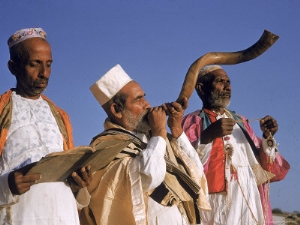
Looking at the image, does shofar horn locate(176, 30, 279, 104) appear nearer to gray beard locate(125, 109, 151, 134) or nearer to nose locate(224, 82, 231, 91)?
gray beard locate(125, 109, 151, 134)

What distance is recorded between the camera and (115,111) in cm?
536

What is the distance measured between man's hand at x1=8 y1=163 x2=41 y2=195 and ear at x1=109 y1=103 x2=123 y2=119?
5.18 feet

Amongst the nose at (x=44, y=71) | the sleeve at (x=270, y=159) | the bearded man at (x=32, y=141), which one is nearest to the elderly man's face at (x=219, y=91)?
the sleeve at (x=270, y=159)

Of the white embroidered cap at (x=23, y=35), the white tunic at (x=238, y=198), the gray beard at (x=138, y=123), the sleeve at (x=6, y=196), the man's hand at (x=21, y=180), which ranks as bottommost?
the white tunic at (x=238, y=198)

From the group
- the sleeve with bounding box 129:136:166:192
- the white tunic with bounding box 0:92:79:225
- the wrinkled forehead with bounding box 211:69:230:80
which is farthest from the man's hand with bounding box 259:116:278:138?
the white tunic with bounding box 0:92:79:225

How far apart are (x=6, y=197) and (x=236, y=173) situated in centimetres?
342

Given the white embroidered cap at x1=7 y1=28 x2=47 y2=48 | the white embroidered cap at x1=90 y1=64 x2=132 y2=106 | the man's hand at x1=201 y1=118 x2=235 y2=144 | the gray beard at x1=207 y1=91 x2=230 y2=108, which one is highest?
the white embroidered cap at x1=7 y1=28 x2=47 y2=48

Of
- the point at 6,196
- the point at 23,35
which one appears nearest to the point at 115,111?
the point at 23,35

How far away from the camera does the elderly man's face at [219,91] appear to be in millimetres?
Answer: 7168

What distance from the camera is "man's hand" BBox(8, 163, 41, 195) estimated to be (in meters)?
3.79

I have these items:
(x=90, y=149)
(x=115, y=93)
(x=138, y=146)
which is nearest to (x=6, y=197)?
(x=90, y=149)

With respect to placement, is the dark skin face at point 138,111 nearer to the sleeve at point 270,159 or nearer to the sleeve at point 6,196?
the sleeve at point 6,196

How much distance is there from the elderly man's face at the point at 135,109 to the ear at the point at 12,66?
1.13 m

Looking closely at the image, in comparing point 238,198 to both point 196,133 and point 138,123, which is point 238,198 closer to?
point 196,133
